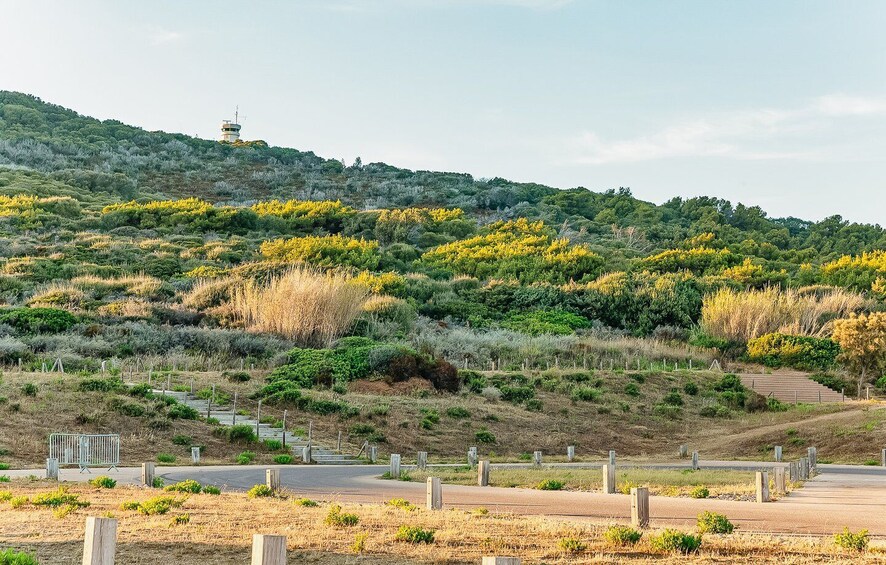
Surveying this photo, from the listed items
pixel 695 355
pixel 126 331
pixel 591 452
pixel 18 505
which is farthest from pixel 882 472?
pixel 126 331

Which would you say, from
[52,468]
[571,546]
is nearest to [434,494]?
[571,546]

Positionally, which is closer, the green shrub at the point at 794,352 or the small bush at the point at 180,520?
the small bush at the point at 180,520

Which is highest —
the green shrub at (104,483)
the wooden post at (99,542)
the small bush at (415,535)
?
the wooden post at (99,542)

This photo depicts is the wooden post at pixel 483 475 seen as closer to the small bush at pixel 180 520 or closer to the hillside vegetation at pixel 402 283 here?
the small bush at pixel 180 520

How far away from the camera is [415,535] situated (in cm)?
1292

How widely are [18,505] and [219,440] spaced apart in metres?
14.6

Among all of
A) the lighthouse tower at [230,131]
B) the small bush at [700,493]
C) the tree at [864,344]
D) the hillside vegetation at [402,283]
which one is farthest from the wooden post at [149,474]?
the lighthouse tower at [230,131]

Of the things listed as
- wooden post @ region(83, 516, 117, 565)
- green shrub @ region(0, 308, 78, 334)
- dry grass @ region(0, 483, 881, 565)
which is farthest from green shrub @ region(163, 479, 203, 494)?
green shrub @ region(0, 308, 78, 334)

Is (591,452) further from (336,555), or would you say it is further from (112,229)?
(112,229)

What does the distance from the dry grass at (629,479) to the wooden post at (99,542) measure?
13.9m

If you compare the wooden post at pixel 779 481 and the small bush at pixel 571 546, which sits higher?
the small bush at pixel 571 546

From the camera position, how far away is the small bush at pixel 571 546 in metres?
12.2

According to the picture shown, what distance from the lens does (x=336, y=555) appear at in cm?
1217

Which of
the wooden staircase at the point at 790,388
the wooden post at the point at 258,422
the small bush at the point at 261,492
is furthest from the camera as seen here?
the wooden staircase at the point at 790,388
